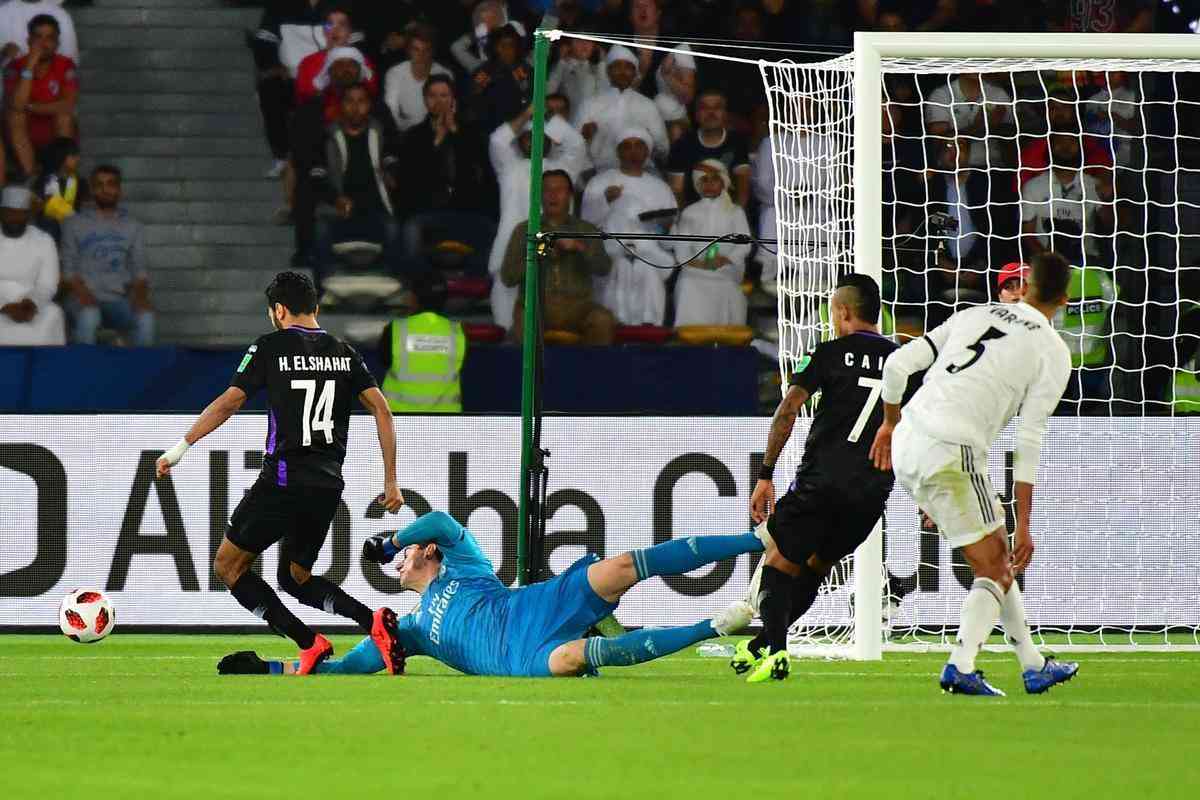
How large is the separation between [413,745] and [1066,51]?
19.5ft

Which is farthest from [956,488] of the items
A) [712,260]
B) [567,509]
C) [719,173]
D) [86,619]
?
[719,173]

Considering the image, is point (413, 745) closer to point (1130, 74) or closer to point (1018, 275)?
point (1018, 275)

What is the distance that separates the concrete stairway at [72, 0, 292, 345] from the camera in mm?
16594

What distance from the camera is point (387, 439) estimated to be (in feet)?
30.2

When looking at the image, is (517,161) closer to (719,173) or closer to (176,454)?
(719,173)

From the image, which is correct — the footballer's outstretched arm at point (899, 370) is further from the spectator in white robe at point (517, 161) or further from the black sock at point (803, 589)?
the spectator in white robe at point (517, 161)

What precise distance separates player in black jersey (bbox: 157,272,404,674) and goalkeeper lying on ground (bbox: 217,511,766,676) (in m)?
0.35

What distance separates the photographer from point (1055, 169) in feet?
46.6

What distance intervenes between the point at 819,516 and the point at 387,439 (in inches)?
76.9

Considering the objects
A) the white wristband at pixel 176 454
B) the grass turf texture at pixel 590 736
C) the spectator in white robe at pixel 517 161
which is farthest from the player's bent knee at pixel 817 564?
the spectator in white robe at pixel 517 161

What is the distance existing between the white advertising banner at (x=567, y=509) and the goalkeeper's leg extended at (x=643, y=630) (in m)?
3.80

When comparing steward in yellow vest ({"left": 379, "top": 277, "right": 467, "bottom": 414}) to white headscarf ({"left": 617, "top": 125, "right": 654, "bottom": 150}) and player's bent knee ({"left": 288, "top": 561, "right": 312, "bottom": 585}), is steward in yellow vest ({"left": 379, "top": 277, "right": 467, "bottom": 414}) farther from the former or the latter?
player's bent knee ({"left": 288, "top": 561, "right": 312, "bottom": 585})

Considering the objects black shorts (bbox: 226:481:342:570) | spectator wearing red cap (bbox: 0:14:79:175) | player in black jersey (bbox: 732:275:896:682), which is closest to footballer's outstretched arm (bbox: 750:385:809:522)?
player in black jersey (bbox: 732:275:896:682)

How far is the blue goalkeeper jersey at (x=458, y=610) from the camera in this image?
8336 mm
